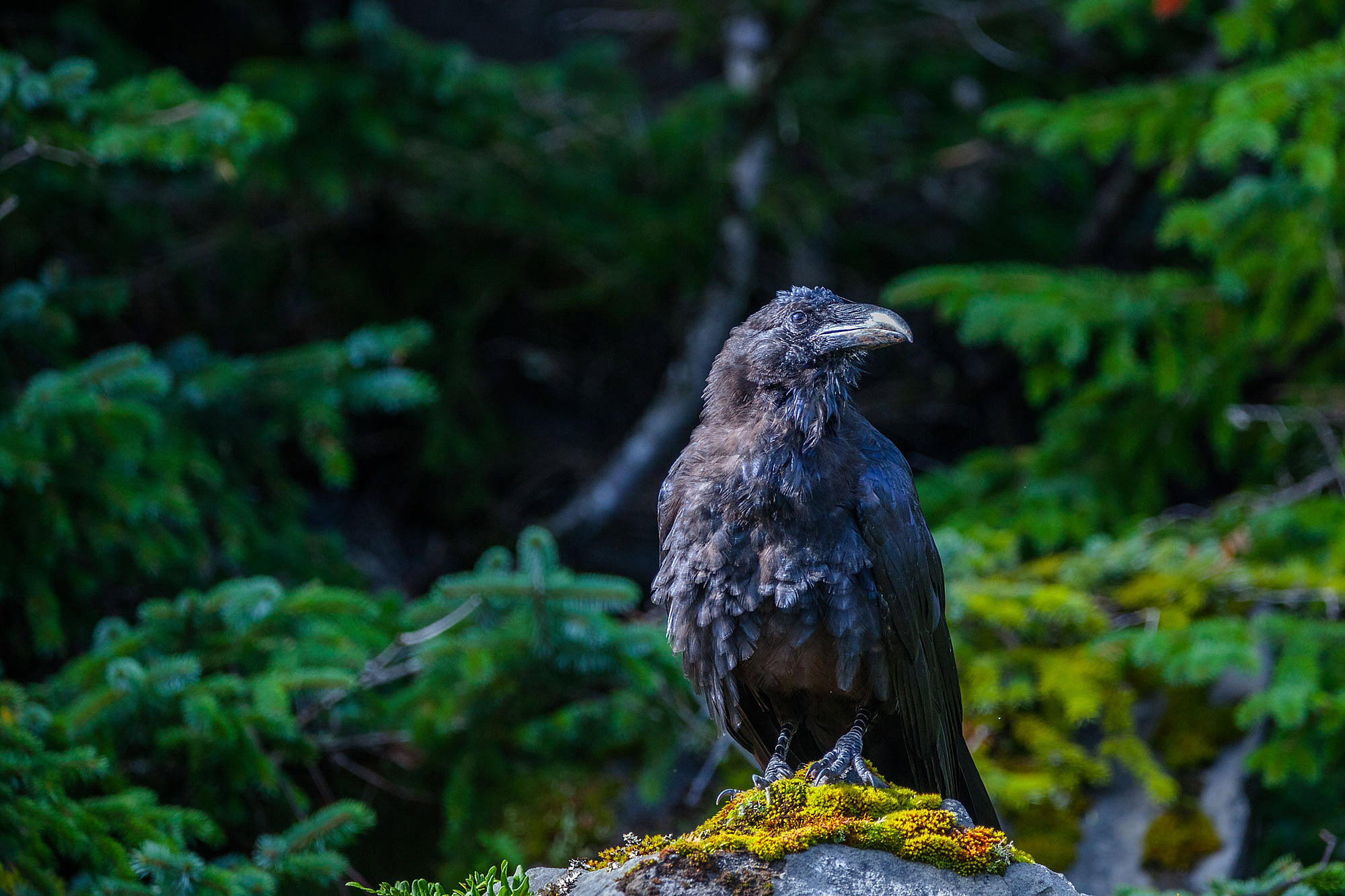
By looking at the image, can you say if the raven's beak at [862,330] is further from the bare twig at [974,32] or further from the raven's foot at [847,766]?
the bare twig at [974,32]

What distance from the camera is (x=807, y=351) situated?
3.34 m

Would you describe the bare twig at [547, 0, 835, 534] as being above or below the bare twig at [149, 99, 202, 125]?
below

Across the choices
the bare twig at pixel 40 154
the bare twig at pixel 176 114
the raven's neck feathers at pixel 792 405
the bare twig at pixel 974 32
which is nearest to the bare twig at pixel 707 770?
the raven's neck feathers at pixel 792 405

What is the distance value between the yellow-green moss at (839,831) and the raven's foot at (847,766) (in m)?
0.13

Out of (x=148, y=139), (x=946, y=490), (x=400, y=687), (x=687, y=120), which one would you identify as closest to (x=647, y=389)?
(x=687, y=120)

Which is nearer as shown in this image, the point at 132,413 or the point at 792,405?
the point at 792,405

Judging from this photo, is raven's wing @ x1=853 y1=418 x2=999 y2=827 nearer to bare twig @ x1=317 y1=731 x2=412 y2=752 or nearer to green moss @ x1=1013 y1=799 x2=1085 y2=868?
green moss @ x1=1013 y1=799 x2=1085 y2=868

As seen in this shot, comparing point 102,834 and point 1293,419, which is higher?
point 102,834

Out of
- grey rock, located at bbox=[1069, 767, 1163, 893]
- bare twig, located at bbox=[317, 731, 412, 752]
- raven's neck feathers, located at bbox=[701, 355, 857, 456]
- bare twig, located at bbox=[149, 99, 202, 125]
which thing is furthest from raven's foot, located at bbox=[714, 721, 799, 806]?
bare twig, located at bbox=[149, 99, 202, 125]

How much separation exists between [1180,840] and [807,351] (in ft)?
8.57

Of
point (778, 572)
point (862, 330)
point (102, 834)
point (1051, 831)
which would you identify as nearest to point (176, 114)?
point (102, 834)

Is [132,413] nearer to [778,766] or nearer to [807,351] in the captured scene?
[807,351]

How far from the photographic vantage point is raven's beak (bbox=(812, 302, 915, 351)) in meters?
3.22

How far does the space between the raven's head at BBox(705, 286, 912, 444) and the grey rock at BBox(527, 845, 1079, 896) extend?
121 cm
